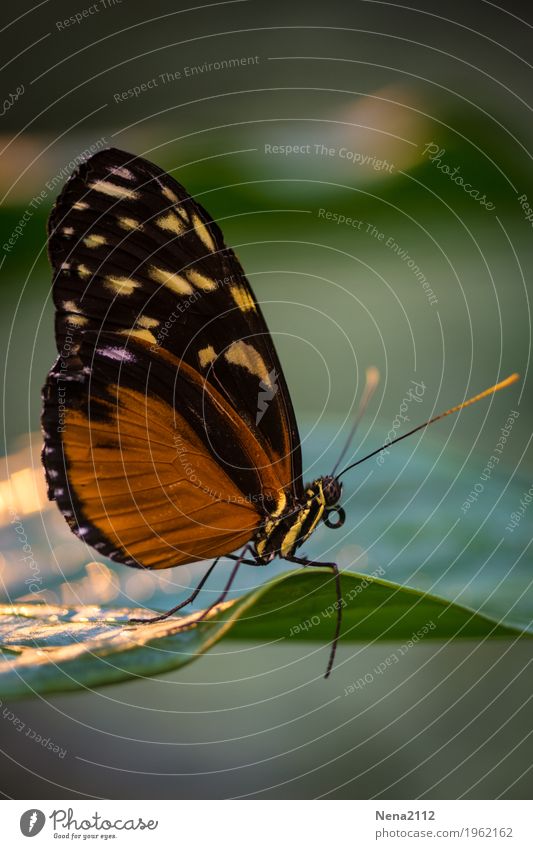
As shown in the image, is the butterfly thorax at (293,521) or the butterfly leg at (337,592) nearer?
the butterfly leg at (337,592)

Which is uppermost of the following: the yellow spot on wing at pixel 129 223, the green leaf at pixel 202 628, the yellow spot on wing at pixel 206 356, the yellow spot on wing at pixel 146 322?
the yellow spot on wing at pixel 129 223

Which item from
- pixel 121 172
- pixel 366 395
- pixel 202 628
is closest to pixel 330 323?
pixel 366 395

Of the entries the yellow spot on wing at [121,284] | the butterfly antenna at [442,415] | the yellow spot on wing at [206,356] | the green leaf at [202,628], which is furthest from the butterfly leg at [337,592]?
the yellow spot on wing at [121,284]

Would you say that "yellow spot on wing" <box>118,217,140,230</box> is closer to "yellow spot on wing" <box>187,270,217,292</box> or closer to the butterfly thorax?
"yellow spot on wing" <box>187,270,217,292</box>

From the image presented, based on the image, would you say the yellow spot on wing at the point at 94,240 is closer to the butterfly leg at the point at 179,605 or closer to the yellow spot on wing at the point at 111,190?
the yellow spot on wing at the point at 111,190

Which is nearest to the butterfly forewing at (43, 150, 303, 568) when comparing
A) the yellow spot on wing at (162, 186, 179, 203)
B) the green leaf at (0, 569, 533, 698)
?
the yellow spot on wing at (162, 186, 179, 203)

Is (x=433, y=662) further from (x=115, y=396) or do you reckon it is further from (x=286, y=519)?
(x=115, y=396)

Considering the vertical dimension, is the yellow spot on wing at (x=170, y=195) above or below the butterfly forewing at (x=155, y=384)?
above

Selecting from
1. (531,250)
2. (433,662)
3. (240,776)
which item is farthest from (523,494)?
(240,776)
